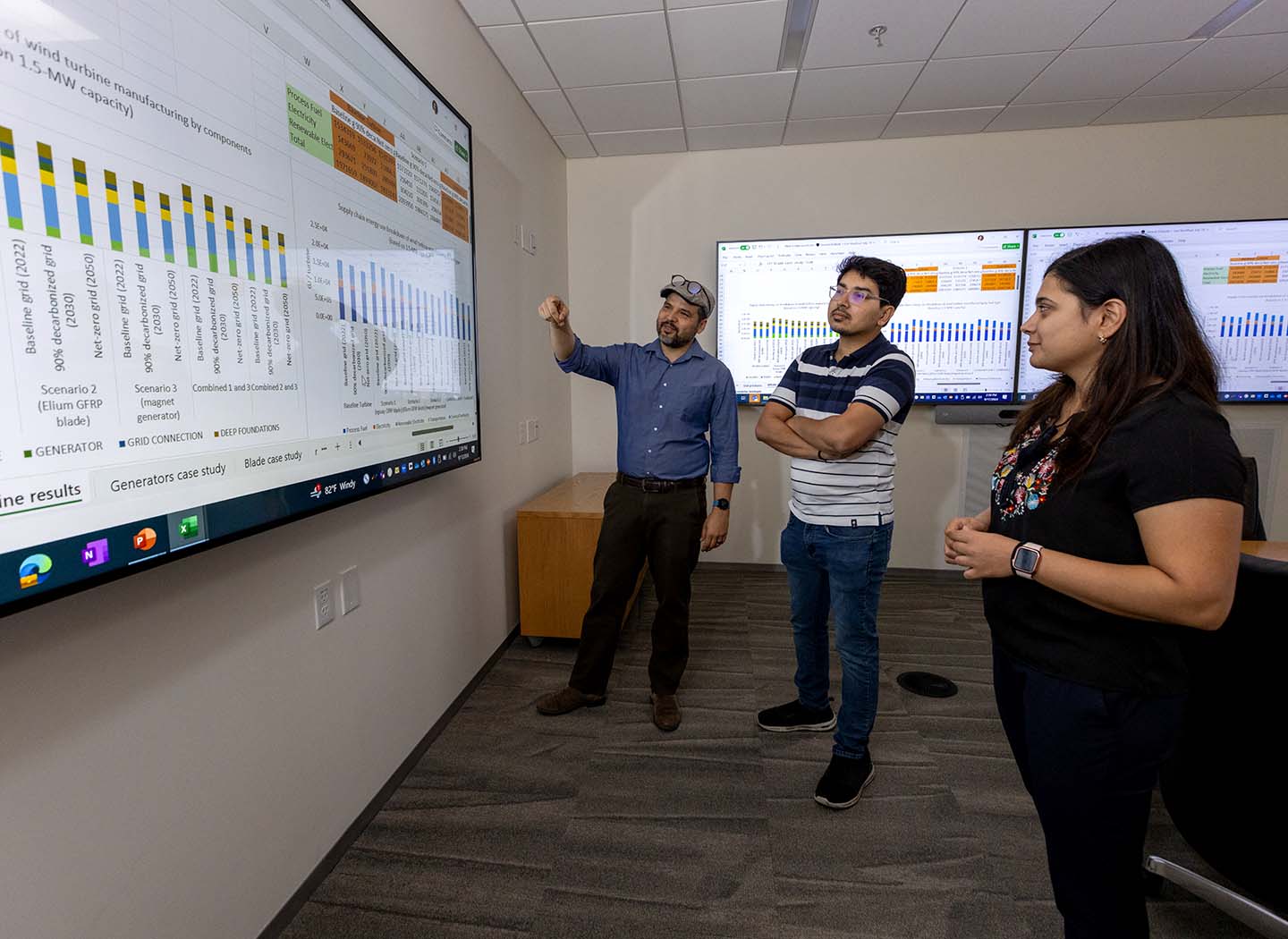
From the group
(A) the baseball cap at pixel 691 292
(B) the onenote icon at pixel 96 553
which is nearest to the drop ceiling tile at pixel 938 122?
(A) the baseball cap at pixel 691 292

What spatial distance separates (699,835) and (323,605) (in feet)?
3.99

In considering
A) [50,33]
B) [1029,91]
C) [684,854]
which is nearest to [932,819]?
[684,854]

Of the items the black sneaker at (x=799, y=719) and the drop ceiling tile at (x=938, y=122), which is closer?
the black sneaker at (x=799, y=719)

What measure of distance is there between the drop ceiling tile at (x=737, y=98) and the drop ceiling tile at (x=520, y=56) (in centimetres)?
67

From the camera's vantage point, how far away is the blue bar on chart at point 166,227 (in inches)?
39.8

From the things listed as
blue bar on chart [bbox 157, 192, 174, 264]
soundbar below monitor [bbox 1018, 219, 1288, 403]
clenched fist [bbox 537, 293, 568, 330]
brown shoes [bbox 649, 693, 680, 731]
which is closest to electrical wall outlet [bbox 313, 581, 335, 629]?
blue bar on chart [bbox 157, 192, 174, 264]

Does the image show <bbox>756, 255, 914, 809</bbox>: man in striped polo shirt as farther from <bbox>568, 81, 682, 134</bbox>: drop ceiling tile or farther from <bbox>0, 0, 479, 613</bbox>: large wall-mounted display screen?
<bbox>568, 81, 682, 134</bbox>: drop ceiling tile

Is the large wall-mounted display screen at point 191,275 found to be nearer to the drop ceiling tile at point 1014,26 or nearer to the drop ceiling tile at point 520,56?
the drop ceiling tile at point 520,56

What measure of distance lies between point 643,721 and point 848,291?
1668mm

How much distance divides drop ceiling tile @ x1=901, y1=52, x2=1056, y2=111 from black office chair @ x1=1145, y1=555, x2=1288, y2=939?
8.95 feet

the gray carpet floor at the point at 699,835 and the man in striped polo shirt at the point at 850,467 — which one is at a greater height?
the man in striped polo shirt at the point at 850,467

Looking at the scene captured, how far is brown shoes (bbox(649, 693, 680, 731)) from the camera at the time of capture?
7.53ft

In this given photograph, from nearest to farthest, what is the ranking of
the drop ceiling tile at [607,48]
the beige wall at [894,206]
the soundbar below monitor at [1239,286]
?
the drop ceiling tile at [607,48] → the soundbar below monitor at [1239,286] → the beige wall at [894,206]

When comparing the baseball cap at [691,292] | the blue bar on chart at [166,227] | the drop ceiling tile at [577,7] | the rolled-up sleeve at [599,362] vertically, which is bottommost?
the rolled-up sleeve at [599,362]
